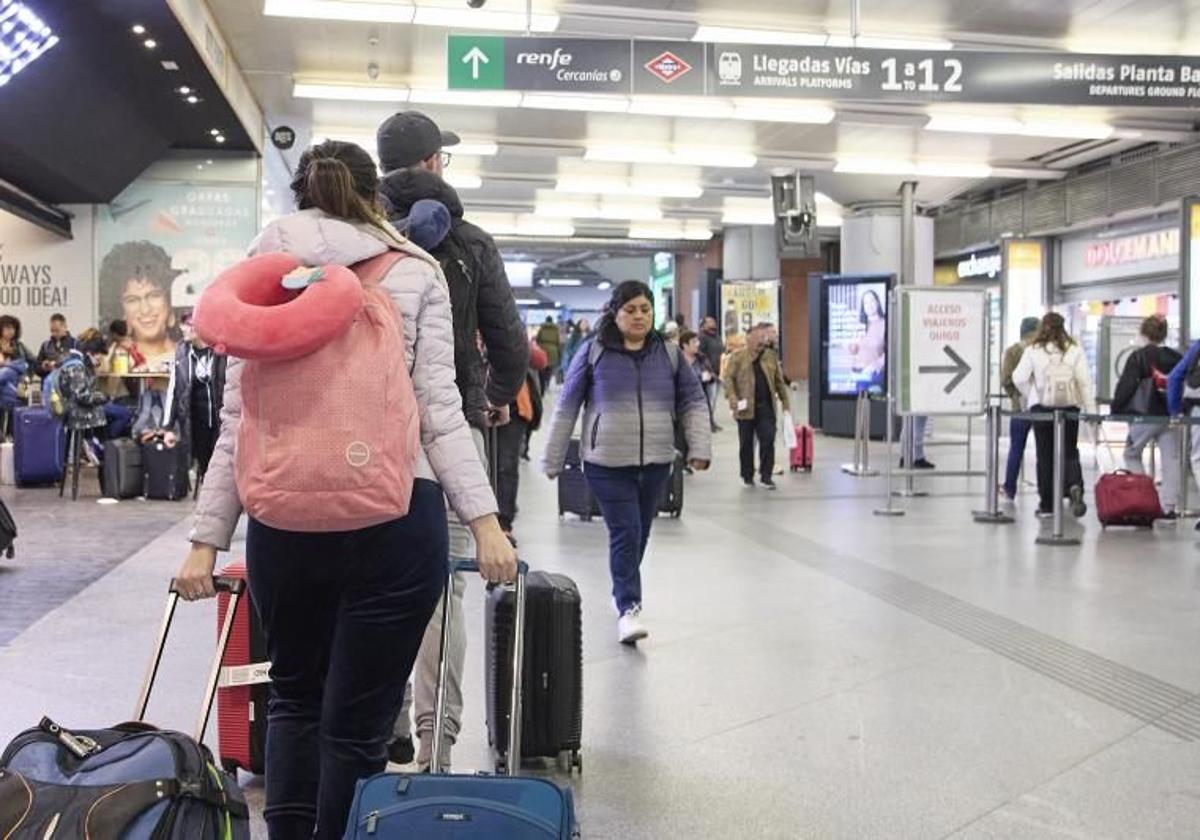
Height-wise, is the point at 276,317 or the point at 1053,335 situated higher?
the point at 1053,335

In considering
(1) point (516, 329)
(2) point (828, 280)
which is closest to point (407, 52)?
(2) point (828, 280)

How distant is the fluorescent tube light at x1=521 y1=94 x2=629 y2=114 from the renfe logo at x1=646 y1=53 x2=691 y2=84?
13.9 ft

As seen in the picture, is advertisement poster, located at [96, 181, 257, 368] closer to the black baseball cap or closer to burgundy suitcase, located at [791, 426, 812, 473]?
burgundy suitcase, located at [791, 426, 812, 473]

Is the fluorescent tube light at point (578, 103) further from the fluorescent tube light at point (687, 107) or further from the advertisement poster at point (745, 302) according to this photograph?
the advertisement poster at point (745, 302)

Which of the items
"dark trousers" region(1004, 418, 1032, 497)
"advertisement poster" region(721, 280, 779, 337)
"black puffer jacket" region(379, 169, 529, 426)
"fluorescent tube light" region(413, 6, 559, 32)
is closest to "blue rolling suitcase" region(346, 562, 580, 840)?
"black puffer jacket" region(379, 169, 529, 426)

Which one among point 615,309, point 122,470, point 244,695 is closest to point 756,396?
point 122,470

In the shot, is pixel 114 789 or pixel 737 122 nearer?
pixel 114 789

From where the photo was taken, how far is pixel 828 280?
19.8m

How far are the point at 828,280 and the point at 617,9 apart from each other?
8.50m

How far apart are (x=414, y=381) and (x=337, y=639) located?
1.71ft

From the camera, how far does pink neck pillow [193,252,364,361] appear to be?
7.30 feet

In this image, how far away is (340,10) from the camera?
11.7 metres

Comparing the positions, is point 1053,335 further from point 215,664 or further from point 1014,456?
point 215,664

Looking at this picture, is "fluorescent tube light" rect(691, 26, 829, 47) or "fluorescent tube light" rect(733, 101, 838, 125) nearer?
"fluorescent tube light" rect(691, 26, 829, 47)
